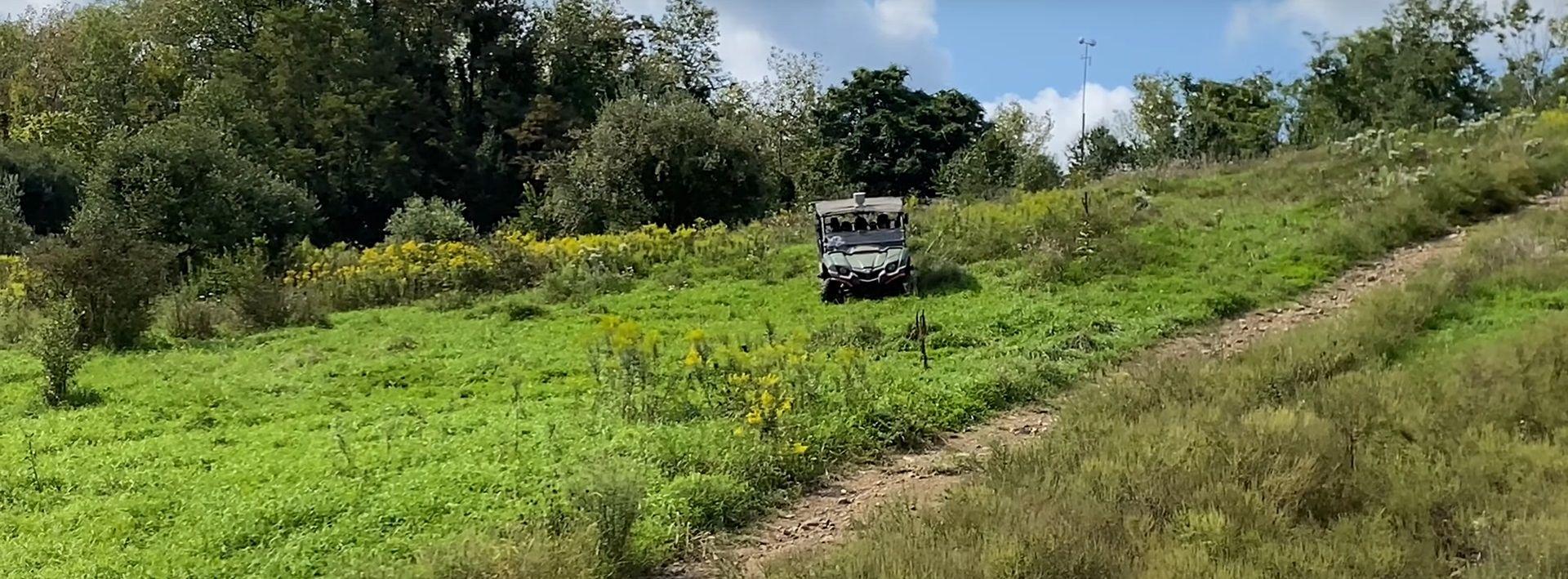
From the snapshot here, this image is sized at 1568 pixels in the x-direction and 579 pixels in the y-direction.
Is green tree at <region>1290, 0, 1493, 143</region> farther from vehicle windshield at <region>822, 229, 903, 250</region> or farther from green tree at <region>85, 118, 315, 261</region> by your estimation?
green tree at <region>85, 118, 315, 261</region>

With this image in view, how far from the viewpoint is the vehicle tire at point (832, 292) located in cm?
1214

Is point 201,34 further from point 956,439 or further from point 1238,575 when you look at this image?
point 1238,575

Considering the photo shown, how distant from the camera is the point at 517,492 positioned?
Result: 5.68 m

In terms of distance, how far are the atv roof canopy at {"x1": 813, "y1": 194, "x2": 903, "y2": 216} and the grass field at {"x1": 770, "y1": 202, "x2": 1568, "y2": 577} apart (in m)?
5.43

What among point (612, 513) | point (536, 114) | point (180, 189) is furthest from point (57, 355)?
point (536, 114)

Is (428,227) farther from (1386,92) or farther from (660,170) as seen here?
(1386,92)

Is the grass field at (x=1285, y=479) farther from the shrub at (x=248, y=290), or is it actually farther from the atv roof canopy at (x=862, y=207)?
the shrub at (x=248, y=290)

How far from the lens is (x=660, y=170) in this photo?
21.5 meters

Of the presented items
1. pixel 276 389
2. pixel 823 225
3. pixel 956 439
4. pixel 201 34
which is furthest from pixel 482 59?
pixel 956 439

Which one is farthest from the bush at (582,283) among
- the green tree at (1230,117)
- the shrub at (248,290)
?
the green tree at (1230,117)

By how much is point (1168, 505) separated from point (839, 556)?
1593 millimetres

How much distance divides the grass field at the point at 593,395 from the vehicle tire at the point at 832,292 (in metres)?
0.32

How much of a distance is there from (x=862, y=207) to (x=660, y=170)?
31.2 feet

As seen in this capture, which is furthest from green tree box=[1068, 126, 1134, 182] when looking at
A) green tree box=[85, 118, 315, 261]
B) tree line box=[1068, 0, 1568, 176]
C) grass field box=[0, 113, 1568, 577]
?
green tree box=[85, 118, 315, 261]
